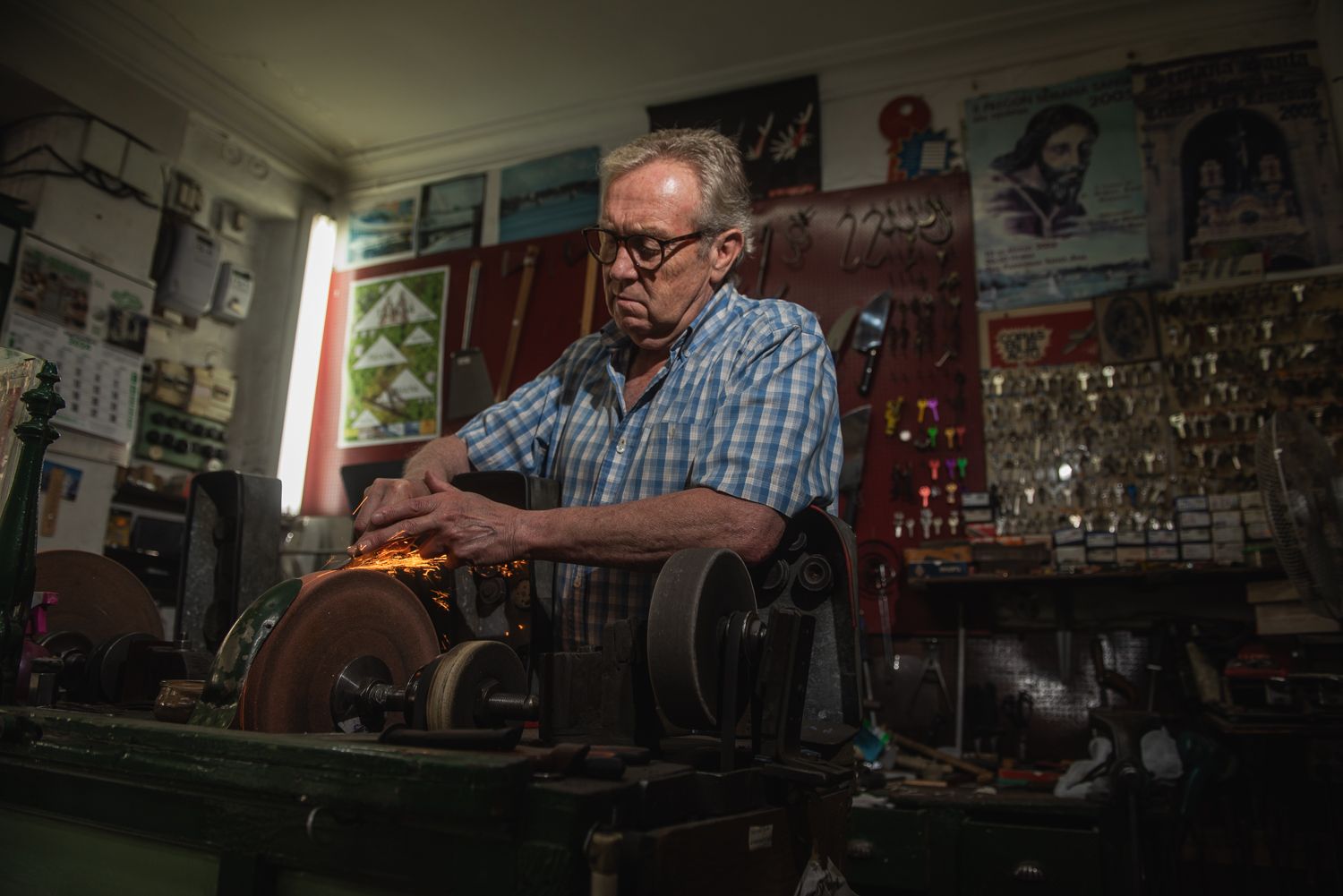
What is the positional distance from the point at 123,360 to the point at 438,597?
13.0 feet

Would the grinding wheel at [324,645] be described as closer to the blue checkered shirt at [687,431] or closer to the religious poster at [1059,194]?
the blue checkered shirt at [687,431]

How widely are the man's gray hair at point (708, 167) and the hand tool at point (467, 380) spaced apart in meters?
3.46

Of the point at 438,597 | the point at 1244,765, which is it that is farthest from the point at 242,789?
the point at 1244,765

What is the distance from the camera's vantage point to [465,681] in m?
1.38

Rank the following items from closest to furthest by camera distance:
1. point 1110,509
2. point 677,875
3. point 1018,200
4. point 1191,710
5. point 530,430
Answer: point 677,875 → point 530,430 → point 1191,710 → point 1110,509 → point 1018,200

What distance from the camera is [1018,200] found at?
4.93 m

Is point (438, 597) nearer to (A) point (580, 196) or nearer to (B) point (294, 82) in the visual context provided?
(A) point (580, 196)

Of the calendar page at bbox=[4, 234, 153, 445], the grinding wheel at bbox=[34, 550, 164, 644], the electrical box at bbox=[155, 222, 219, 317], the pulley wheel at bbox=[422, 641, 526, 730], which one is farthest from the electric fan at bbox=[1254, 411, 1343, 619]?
the electrical box at bbox=[155, 222, 219, 317]

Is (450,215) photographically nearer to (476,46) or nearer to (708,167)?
(476,46)

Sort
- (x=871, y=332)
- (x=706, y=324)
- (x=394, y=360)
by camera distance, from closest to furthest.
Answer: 1. (x=706, y=324)
2. (x=871, y=332)
3. (x=394, y=360)

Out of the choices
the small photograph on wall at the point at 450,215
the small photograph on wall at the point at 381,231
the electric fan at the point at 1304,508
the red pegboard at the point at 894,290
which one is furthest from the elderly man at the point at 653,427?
the small photograph on wall at the point at 381,231

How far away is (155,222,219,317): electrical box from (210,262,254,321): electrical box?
125 mm

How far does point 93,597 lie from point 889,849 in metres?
2.77

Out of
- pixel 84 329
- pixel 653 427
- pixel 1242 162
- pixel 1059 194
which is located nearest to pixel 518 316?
pixel 84 329
